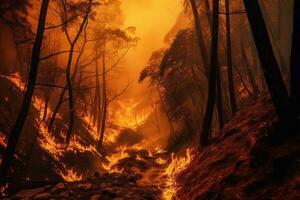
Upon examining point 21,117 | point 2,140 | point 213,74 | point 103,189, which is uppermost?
point 213,74

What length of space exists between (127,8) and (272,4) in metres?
41.6

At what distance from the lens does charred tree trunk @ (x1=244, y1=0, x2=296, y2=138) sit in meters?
6.22

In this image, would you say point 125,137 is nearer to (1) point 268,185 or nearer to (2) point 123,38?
(2) point 123,38

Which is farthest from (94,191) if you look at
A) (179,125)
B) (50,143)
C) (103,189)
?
(179,125)

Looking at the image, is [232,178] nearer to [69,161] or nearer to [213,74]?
[213,74]

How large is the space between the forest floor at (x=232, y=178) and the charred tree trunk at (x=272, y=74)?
0.40 metres

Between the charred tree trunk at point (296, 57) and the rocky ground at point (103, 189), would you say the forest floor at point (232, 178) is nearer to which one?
the rocky ground at point (103, 189)

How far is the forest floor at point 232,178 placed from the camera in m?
5.69

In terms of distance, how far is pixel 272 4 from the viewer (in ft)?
79.9

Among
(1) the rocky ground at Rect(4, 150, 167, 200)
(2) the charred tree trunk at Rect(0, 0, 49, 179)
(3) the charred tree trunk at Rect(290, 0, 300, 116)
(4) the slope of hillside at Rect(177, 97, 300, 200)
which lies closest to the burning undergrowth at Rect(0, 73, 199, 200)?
(1) the rocky ground at Rect(4, 150, 167, 200)

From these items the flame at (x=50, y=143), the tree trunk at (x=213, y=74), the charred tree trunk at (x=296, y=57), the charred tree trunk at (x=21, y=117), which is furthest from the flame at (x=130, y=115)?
the charred tree trunk at (x=296, y=57)

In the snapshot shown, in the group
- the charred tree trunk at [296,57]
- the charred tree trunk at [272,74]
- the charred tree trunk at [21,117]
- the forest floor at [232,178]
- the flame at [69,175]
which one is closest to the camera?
the forest floor at [232,178]

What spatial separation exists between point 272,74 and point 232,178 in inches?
98.9

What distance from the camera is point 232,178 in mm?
6801
